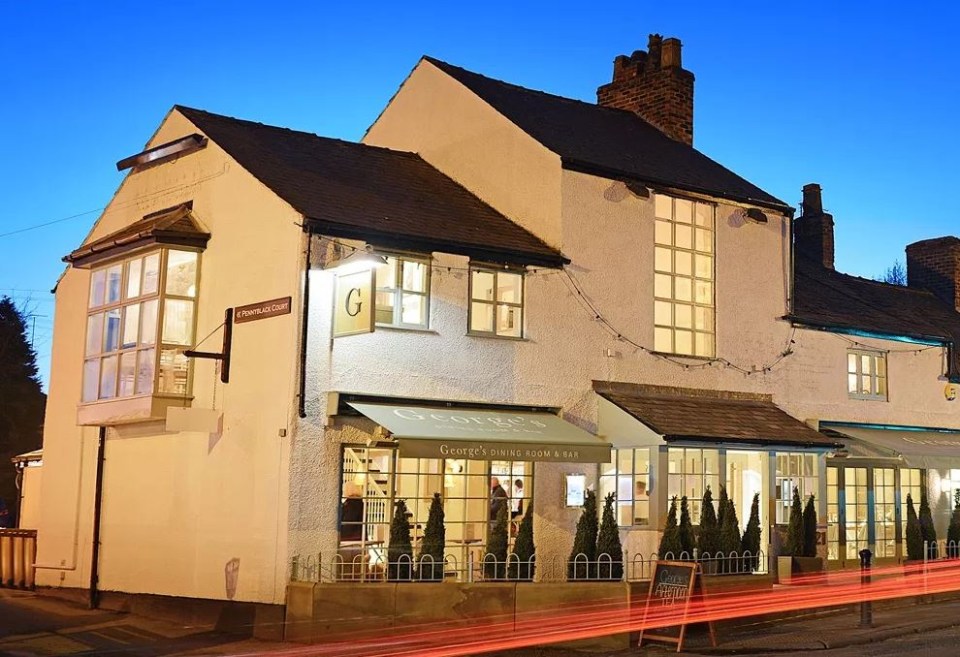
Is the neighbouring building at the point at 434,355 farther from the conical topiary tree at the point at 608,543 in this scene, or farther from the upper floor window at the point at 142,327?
the conical topiary tree at the point at 608,543

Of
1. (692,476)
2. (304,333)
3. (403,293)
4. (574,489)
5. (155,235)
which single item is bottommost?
(574,489)

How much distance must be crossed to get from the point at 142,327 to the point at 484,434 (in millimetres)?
5688

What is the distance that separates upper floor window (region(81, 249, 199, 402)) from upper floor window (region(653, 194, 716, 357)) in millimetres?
8066

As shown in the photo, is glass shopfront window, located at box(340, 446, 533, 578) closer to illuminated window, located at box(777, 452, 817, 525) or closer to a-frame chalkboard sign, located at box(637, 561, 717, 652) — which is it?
a-frame chalkboard sign, located at box(637, 561, 717, 652)

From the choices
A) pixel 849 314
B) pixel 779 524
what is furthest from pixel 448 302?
pixel 849 314

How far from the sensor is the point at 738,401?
71.8 feet

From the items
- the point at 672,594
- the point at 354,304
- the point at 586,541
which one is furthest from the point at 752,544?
the point at 354,304

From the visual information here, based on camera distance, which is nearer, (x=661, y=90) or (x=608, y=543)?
(x=608, y=543)

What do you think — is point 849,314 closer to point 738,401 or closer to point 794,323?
point 794,323

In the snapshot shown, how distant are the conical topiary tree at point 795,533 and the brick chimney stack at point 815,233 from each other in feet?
37.9

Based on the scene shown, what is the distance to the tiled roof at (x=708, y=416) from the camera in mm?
19344

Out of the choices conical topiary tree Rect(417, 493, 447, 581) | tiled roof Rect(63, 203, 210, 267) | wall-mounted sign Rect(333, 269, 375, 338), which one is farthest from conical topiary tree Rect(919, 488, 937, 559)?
tiled roof Rect(63, 203, 210, 267)

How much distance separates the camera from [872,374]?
24953 millimetres

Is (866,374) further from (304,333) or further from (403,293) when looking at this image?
(304,333)
